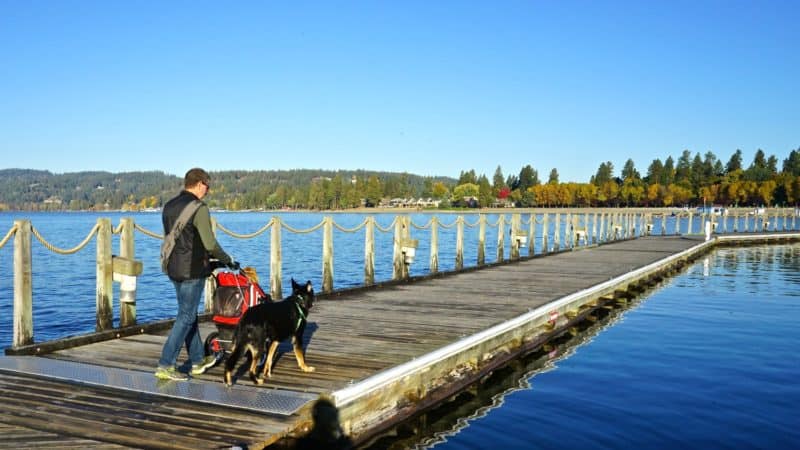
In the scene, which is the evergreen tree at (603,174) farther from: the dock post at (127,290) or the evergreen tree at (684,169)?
the dock post at (127,290)

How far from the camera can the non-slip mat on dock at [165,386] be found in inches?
226

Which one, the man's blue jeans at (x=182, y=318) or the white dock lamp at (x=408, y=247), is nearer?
the man's blue jeans at (x=182, y=318)

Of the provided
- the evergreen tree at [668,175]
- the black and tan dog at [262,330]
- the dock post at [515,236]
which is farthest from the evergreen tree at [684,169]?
the black and tan dog at [262,330]

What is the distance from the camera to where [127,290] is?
28.7 feet

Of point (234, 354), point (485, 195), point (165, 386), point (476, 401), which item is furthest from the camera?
point (485, 195)

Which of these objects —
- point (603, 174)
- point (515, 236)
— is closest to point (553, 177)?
point (603, 174)

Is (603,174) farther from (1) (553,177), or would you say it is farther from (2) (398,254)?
(2) (398,254)

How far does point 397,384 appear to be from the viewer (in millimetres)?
6805

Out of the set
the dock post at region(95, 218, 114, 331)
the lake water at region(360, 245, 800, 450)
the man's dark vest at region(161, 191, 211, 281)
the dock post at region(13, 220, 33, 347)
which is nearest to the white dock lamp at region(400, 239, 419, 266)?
the lake water at region(360, 245, 800, 450)

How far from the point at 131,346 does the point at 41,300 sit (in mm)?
15204

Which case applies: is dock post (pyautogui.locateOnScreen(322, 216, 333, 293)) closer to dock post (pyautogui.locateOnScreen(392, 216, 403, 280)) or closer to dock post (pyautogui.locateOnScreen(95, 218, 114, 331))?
dock post (pyautogui.locateOnScreen(392, 216, 403, 280))

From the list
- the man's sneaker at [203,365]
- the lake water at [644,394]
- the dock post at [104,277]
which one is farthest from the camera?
the dock post at [104,277]

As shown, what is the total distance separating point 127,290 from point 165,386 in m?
3.00

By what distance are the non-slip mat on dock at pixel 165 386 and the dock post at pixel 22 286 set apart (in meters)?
0.58
